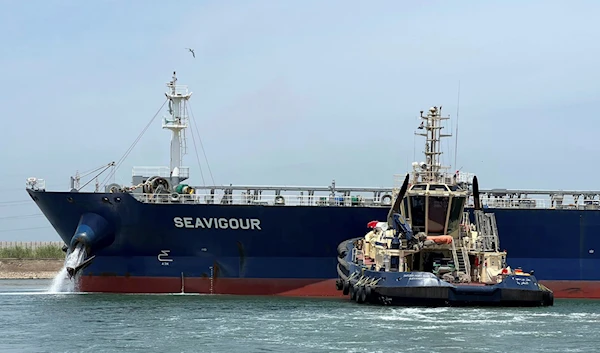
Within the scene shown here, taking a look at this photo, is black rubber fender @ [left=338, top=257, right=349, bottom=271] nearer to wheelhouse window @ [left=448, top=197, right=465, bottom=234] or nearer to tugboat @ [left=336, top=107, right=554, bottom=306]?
tugboat @ [left=336, top=107, right=554, bottom=306]

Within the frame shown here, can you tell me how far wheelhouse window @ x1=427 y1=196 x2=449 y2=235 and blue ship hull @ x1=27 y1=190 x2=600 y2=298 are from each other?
14.7 feet

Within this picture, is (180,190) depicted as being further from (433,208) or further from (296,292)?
(433,208)

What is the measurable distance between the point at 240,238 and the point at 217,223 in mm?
1111

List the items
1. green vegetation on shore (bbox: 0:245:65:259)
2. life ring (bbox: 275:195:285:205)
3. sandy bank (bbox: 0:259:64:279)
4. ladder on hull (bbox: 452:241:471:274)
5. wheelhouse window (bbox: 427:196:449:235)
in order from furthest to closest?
green vegetation on shore (bbox: 0:245:65:259) < sandy bank (bbox: 0:259:64:279) < life ring (bbox: 275:195:285:205) < wheelhouse window (bbox: 427:196:449:235) < ladder on hull (bbox: 452:241:471:274)

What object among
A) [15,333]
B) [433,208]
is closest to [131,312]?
[15,333]

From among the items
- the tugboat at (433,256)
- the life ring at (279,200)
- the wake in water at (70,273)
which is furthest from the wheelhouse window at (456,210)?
the wake in water at (70,273)

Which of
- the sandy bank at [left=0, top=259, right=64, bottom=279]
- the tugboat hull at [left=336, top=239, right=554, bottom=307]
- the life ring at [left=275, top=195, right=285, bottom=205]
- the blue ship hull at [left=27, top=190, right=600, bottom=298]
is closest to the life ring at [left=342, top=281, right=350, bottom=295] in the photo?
the tugboat hull at [left=336, top=239, right=554, bottom=307]

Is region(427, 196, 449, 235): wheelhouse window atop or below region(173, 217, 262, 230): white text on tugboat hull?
Answer: atop

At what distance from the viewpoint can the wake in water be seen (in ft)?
136

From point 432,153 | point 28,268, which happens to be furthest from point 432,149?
point 28,268

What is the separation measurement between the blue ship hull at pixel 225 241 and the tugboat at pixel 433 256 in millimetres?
1943

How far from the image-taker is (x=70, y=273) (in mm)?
41094

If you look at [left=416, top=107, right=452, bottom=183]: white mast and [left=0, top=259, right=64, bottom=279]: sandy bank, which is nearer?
[left=416, top=107, right=452, bottom=183]: white mast

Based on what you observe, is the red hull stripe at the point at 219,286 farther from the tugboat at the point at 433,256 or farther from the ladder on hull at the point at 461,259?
the ladder on hull at the point at 461,259
